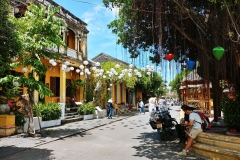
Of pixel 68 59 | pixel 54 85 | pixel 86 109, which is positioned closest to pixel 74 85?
pixel 54 85

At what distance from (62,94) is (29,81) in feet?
25.8

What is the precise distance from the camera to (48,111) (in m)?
12.4

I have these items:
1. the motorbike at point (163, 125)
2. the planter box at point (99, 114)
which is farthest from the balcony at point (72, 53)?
the motorbike at point (163, 125)

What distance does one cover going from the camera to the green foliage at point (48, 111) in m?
12.1

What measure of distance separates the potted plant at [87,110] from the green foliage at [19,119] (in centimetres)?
666

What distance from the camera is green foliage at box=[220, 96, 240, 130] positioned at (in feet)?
23.7

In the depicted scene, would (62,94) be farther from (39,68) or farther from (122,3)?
(122,3)

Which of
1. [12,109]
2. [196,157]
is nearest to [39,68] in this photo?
[12,109]

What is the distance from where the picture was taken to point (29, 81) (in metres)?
8.81

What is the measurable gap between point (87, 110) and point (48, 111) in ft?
16.3

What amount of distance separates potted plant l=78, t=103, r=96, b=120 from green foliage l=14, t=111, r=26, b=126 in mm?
6661

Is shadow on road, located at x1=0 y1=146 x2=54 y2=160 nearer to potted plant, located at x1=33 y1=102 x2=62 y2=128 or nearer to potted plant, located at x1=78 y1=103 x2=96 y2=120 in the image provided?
potted plant, located at x1=33 y1=102 x2=62 y2=128

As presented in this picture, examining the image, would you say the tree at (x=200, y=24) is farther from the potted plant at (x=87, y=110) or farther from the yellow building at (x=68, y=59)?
the potted plant at (x=87, y=110)

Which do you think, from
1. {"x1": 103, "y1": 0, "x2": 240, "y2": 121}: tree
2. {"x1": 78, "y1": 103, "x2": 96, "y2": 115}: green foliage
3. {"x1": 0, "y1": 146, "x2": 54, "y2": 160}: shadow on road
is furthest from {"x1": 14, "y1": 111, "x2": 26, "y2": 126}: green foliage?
{"x1": 78, "y1": 103, "x2": 96, "y2": 115}: green foliage
